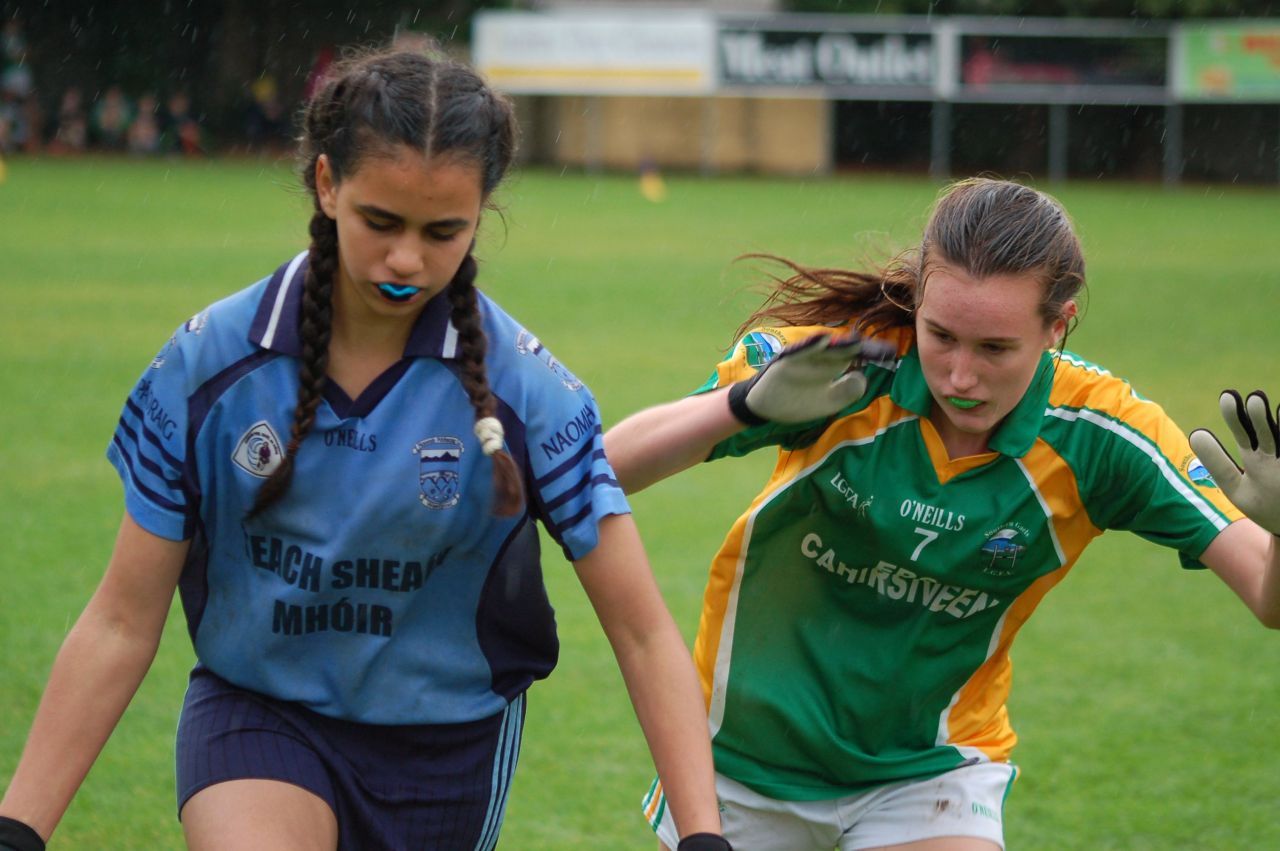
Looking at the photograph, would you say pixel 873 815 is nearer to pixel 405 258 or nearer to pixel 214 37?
pixel 405 258

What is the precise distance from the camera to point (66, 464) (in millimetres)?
8797

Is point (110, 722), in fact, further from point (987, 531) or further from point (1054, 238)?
point (1054, 238)

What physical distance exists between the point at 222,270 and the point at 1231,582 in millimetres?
14238

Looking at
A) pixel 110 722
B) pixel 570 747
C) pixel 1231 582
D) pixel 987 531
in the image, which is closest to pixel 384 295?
pixel 110 722

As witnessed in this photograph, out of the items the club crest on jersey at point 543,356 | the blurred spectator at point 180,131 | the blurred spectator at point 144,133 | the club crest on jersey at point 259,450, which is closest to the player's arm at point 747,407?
the club crest on jersey at point 543,356

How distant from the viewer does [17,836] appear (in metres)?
2.36

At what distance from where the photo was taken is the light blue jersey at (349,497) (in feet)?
8.34

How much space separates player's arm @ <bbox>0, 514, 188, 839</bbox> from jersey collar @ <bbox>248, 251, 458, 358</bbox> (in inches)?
13.7

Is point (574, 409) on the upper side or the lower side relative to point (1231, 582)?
upper

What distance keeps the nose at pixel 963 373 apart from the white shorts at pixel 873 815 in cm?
83

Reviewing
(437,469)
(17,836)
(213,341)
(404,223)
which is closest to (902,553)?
(437,469)

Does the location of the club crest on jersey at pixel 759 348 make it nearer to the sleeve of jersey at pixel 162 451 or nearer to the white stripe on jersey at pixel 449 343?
the white stripe on jersey at pixel 449 343

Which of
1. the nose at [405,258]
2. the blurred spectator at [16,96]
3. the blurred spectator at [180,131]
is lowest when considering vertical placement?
the blurred spectator at [180,131]

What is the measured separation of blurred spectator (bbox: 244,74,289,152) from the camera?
34.4 meters
